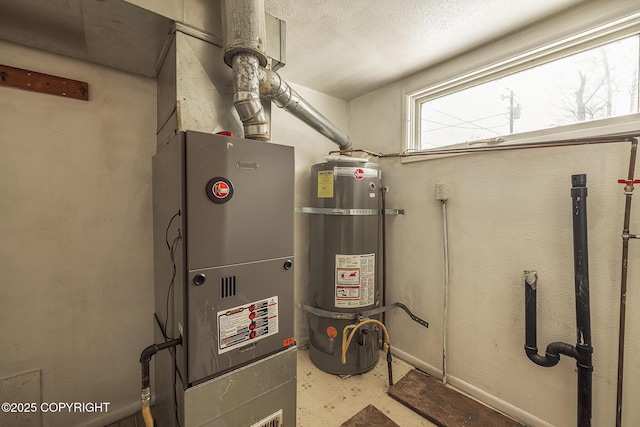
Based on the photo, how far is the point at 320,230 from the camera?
1941 mm

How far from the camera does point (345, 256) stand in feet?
6.05

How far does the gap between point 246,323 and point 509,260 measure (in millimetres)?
1553

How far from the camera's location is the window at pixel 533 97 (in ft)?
4.21

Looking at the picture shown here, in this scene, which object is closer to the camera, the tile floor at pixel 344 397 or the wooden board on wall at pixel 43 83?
the wooden board on wall at pixel 43 83

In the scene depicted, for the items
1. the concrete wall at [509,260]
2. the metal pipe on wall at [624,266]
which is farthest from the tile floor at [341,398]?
the metal pipe on wall at [624,266]

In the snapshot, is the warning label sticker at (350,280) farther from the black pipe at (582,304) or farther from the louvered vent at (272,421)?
the black pipe at (582,304)

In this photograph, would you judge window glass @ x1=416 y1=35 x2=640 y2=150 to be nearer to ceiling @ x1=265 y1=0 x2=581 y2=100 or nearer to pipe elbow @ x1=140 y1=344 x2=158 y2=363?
ceiling @ x1=265 y1=0 x2=581 y2=100

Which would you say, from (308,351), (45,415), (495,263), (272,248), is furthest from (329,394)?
(45,415)

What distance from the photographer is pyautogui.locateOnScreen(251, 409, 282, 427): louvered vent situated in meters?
1.11

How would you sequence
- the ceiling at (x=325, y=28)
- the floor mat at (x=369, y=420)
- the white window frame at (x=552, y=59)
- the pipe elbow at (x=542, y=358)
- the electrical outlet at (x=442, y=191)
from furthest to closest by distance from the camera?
the electrical outlet at (x=442, y=191), the floor mat at (x=369, y=420), the pipe elbow at (x=542, y=358), the white window frame at (x=552, y=59), the ceiling at (x=325, y=28)

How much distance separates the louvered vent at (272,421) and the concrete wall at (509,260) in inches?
50.0

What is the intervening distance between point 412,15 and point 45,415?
9.40 ft

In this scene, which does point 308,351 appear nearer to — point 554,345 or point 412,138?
point 554,345

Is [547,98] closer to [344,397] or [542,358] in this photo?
[542,358]
